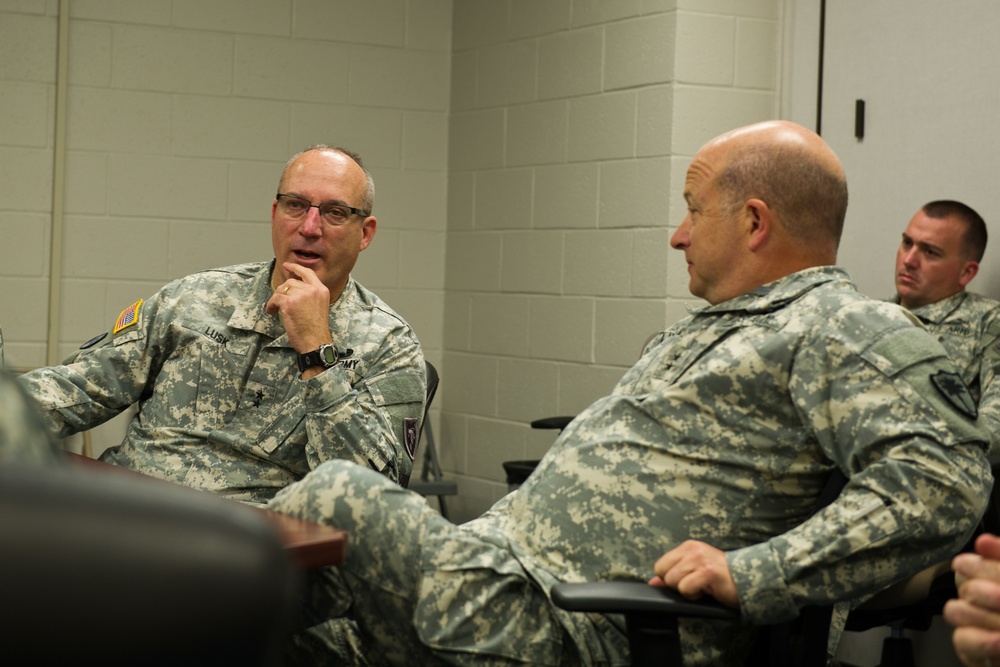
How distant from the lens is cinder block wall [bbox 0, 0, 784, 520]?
12.6ft

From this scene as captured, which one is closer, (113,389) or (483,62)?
(113,389)

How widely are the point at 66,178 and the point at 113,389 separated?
1.95m

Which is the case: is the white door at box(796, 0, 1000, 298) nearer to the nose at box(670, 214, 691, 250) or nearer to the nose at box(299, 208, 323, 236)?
the nose at box(670, 214, 691, 250)

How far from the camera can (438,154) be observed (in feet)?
15.5

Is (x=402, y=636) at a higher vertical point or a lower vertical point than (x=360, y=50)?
lower

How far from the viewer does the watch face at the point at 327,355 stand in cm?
231

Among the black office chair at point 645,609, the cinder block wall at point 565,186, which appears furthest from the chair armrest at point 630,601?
the cinder block wall at point 565,186

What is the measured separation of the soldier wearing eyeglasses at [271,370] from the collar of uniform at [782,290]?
0.73 meters

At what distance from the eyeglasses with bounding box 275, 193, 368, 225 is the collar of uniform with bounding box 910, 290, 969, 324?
164cm

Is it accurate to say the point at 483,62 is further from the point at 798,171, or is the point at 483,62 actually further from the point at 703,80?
the point at 798,171

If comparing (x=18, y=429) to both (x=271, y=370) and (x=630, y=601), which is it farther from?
(x=271, y=370)

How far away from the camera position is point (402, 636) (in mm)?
1700

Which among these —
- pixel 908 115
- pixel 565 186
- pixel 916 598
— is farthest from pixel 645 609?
pixel 565 186

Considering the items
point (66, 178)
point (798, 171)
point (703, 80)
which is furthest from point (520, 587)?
point (66, 178)
